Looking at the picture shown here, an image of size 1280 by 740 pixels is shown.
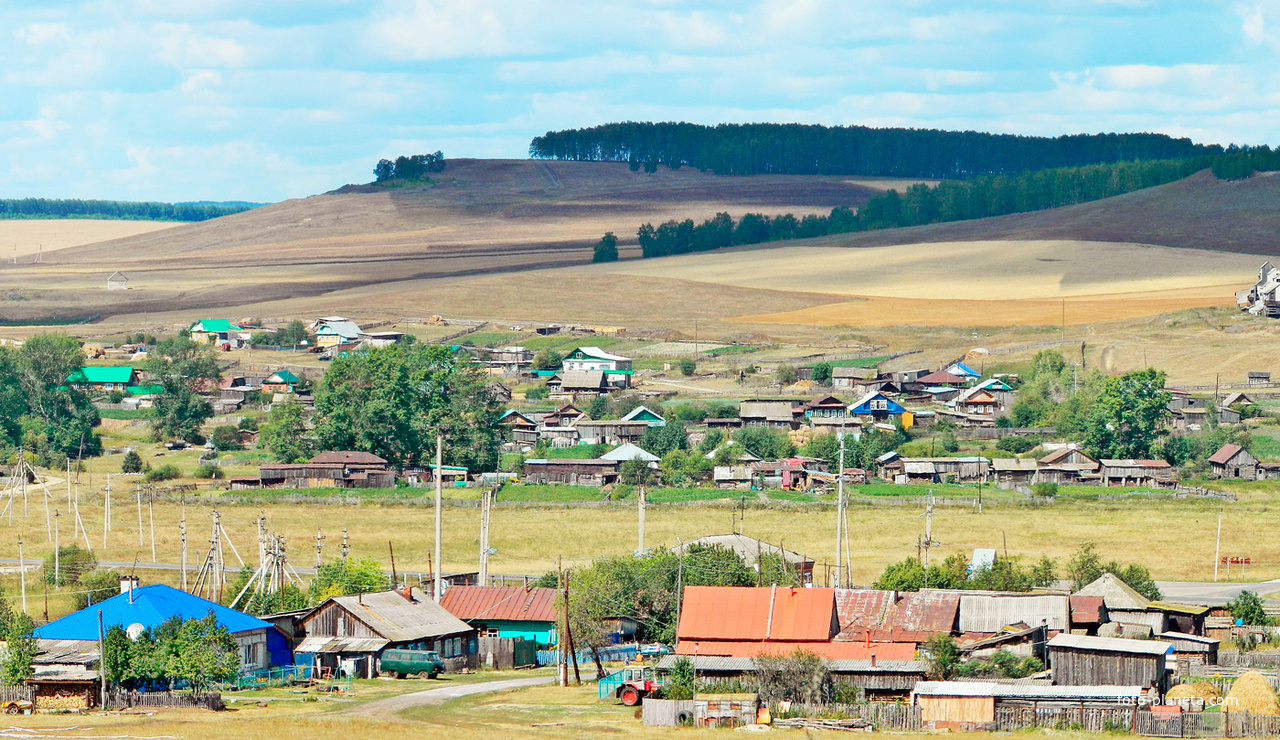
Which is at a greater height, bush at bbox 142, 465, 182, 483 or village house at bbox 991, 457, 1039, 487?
village house at bbox 991, 457, 1039, 487

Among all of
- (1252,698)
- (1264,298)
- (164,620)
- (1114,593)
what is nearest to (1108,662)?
(1252,698)

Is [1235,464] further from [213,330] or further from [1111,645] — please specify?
[213,330]

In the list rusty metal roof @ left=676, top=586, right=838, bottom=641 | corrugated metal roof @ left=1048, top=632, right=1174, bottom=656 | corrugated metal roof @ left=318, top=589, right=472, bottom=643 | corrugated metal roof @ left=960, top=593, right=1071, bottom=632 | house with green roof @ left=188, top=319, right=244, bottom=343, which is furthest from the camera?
house with green roof @ left=188, top=319, right=244, bottom=343

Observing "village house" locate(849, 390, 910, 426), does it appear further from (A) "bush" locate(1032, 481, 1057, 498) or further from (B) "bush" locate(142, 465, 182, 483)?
(B) "bush" locate(142, 465, 182, 483)

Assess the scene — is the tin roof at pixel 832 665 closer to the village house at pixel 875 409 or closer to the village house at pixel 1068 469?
the village house at pixel 1068 469

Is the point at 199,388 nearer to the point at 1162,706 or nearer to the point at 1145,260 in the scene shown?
the point at 1162,706

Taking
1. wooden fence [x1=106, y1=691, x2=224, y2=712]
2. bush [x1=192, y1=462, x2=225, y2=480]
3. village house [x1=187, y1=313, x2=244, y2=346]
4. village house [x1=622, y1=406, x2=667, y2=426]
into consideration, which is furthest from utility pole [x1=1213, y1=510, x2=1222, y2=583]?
village house [x1=187, y1=313, x2=244, y2=346]
